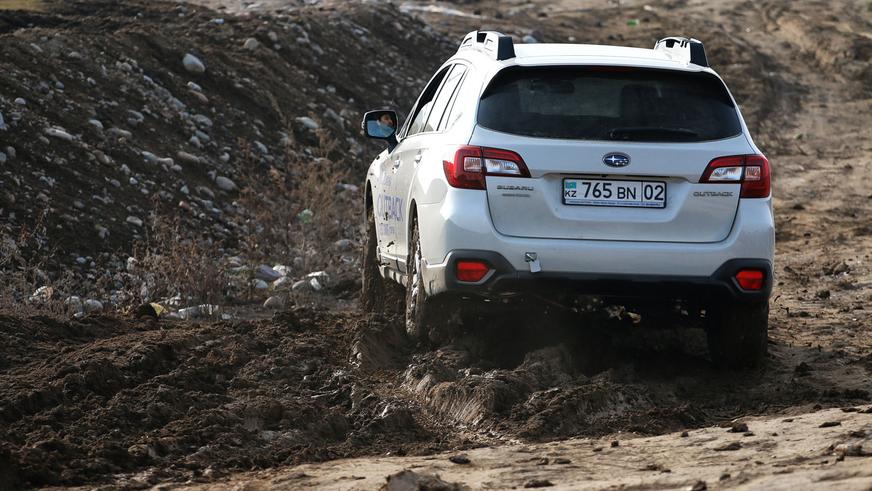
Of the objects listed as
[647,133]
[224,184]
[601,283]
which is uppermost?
[647,133]

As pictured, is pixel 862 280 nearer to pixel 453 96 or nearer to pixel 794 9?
pixel 453 96

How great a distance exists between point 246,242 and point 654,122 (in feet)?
20.9

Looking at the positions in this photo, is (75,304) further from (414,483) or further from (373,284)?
(414,483)

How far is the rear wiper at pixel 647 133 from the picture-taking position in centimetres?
682

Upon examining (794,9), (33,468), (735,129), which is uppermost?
(735,129)

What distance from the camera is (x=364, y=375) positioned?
24.3 feet

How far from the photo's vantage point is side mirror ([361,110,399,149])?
356 inches

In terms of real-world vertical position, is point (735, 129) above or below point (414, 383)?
above

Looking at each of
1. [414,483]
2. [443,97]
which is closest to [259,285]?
[443,97]

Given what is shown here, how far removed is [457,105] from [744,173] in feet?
5.35

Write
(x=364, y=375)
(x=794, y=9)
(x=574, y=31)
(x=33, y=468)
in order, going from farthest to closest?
(x=794, y=9)
(x=574, y=31)
(x=364, y=375)
(x=33, y=468)

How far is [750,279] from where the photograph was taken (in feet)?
22.7

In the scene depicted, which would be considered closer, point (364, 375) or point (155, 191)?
point (364, 375)

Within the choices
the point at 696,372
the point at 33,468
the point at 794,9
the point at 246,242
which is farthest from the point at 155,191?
the point at 794,9
